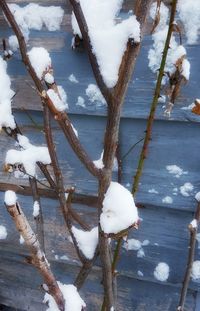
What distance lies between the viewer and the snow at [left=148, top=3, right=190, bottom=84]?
89 cm

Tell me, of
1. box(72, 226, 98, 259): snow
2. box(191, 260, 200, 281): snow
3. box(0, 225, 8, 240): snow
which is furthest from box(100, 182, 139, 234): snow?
box(0, 225, 8, 240): snow

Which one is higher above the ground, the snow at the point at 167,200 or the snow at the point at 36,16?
the snow at the point at 36,16

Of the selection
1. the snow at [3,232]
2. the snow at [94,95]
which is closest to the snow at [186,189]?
the snow at [94,95]

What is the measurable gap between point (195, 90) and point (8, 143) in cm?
65

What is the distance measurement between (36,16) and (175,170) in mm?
584

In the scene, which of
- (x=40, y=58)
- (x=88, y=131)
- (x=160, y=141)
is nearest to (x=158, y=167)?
(x=160, y=141)

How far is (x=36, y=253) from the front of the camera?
0.78m

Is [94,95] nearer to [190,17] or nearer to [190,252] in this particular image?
[190,17]

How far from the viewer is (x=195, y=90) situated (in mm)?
940

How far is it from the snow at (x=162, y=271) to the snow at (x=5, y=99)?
25.5 inches

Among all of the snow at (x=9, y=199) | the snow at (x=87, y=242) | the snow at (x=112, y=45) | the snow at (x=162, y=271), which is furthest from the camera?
the snow at (x=162, y=271)

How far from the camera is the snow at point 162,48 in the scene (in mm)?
892

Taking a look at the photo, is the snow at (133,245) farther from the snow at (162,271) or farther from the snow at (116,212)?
the snow at (116,212)

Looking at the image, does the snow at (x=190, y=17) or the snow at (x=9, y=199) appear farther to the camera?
the snow at (x=190, y=17)
